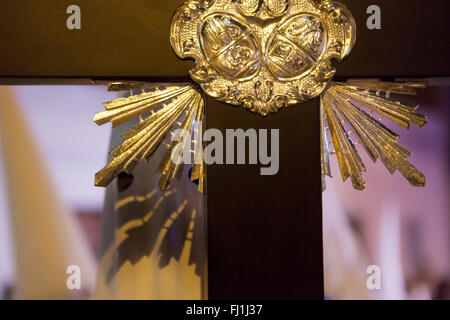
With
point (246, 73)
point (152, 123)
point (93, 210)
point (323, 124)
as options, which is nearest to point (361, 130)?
point (323, 124)

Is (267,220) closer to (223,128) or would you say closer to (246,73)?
(223,128)

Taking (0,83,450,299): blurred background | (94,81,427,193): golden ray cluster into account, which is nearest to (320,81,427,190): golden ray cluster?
(94,81,427,193): golden ray cluster

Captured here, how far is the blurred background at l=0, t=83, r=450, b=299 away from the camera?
142 cm

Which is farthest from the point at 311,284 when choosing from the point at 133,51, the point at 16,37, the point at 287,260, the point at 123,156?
the point at 16,37

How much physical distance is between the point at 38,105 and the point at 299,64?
0.76m

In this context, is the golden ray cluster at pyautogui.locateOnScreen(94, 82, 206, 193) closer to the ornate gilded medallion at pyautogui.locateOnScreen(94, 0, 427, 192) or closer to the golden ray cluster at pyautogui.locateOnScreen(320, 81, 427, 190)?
the ornate gilded medallion at pyautogui.locateOnScreen(94, 0, 427, 192)

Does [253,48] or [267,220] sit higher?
[253,48]

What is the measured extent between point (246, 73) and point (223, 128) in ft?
0.47

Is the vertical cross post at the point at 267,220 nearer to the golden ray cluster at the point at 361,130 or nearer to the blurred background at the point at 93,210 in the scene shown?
the golden ray cluster at the point at 361,130

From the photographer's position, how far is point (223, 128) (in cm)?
117

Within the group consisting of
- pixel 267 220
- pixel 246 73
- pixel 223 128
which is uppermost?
pixel 246 73

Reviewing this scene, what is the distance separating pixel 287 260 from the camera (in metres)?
1.16

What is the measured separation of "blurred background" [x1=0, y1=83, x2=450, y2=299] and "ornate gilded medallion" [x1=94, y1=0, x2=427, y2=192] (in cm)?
29

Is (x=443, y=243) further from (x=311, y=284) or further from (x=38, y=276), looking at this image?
(x=38, y=276)
